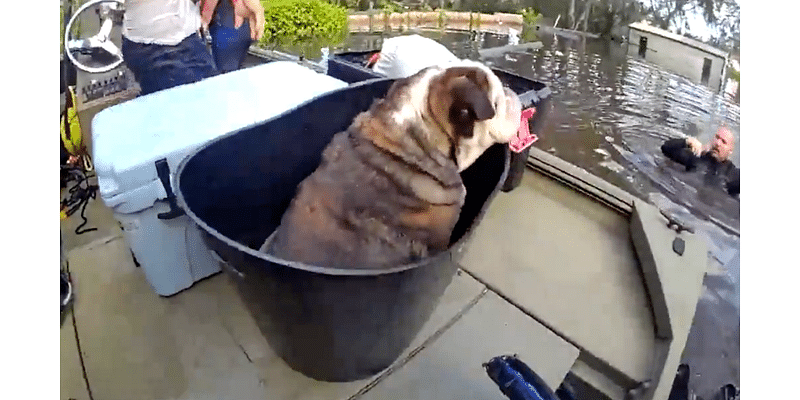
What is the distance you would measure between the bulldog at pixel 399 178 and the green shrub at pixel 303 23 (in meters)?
0.37

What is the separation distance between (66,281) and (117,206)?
0.12m

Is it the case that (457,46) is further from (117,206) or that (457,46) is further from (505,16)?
(117,206)

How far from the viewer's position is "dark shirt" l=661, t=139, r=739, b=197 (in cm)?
64

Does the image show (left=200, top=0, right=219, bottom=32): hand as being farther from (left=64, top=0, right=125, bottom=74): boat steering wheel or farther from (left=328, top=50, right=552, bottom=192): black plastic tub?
(left=328, top=50, right=552, bottom=192): black plastic tub

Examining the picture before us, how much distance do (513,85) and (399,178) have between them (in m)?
0.55

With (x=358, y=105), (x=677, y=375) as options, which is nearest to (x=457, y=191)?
(x=358, y=105)

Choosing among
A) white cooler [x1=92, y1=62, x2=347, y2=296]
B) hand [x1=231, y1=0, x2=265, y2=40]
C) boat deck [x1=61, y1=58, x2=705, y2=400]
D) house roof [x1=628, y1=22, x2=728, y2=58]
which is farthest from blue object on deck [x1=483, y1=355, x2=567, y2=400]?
hand [x1=231, y1=0, x2=265, y2=40]

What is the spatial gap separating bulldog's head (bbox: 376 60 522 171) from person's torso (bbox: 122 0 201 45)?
1.31ft

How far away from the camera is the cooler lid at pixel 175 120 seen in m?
0.60

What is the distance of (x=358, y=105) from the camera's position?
772 mm

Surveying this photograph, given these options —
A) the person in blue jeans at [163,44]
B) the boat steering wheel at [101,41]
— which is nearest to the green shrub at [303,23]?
the person in blue jeans at [163,44]

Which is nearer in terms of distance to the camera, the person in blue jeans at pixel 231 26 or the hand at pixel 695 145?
the hand at pixel 695 145

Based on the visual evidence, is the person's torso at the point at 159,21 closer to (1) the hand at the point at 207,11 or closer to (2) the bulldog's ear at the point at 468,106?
(1) the hand at the point at 207,11
